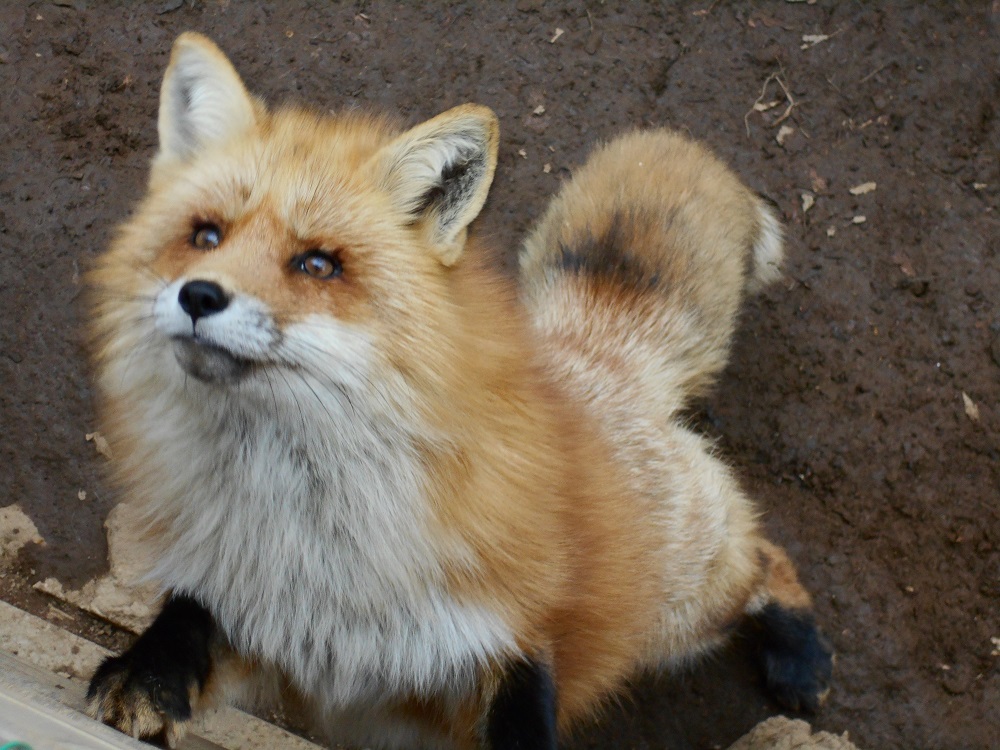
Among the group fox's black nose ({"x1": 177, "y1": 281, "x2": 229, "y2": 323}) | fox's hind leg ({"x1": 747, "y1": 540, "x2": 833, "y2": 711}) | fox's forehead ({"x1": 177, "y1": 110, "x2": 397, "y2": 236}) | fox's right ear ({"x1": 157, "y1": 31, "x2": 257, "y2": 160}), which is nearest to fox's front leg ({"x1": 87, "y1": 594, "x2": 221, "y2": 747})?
fox's black nose ({"x1": 177, "y1": 281, "x2": 229, "y2": 323})

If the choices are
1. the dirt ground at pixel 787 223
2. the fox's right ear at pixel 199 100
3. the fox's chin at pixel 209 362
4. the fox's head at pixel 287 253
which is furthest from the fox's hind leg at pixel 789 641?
the fox's right ear at pixel 199 100

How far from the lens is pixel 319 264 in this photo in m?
1.65

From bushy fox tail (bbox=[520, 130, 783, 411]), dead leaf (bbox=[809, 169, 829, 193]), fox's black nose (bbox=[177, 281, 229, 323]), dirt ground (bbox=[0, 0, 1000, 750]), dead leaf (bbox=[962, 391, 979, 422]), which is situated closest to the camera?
fox's black nose (bbox=[177, 281, 229, 323])

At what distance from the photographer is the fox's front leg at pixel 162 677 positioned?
1782 millimetres

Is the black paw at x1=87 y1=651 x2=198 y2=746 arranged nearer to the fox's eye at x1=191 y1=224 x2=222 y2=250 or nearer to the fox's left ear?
the fox's eye at x1=191 y1=224 x2=222 y2=250

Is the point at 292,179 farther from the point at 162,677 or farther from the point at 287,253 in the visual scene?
the point at 162,677

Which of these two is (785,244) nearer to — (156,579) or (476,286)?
(476,286)

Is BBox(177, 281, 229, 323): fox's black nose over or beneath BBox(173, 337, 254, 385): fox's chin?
over

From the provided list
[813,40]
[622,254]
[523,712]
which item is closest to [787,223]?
[813,40]

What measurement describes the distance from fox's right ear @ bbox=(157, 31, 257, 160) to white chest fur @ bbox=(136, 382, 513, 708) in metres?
0.61

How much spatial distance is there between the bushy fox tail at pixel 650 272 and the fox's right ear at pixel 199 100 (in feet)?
3.79

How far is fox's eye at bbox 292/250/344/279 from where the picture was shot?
1636 mm

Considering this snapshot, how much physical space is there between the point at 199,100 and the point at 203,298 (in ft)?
2.31

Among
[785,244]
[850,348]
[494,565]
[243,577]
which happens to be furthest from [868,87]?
[243,577]
